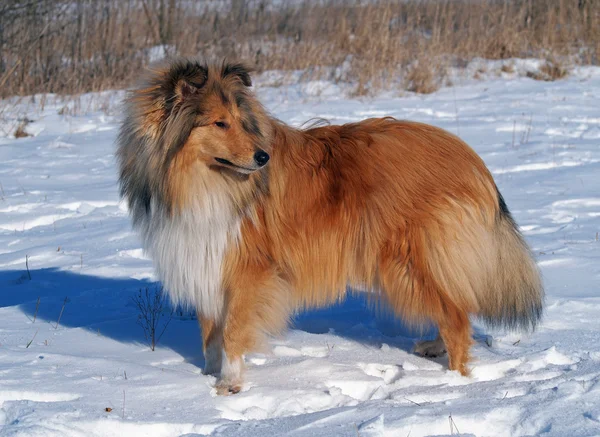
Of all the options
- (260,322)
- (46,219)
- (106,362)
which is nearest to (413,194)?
(260,322)

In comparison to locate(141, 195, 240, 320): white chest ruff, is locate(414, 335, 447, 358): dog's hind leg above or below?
below

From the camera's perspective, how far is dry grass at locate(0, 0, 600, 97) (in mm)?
11555

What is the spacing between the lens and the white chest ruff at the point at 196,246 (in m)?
3.72

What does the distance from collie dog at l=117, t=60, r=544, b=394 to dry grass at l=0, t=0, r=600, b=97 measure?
7.65 meters

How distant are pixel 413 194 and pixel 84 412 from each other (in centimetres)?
191

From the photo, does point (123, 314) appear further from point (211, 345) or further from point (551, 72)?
point (551, 72)

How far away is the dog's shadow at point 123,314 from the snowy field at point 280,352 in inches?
0.6

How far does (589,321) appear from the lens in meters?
4.17

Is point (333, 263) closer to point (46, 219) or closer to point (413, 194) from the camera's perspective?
point (413, 194)

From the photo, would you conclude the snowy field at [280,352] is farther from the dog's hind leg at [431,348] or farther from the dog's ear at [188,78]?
the dog's ear at [188,78]

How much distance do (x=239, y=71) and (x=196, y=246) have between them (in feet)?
3.15

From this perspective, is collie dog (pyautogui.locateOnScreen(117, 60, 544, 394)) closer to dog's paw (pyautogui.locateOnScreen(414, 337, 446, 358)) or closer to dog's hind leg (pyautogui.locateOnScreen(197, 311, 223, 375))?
dog's hind leg (pyautogui.locateOnScreen(197, 311, 223, 375))

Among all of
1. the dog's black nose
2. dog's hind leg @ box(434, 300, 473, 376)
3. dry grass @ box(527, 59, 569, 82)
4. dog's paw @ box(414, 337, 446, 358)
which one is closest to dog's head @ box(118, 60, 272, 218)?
the dog's black nose

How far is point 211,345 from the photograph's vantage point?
4.03 meters
